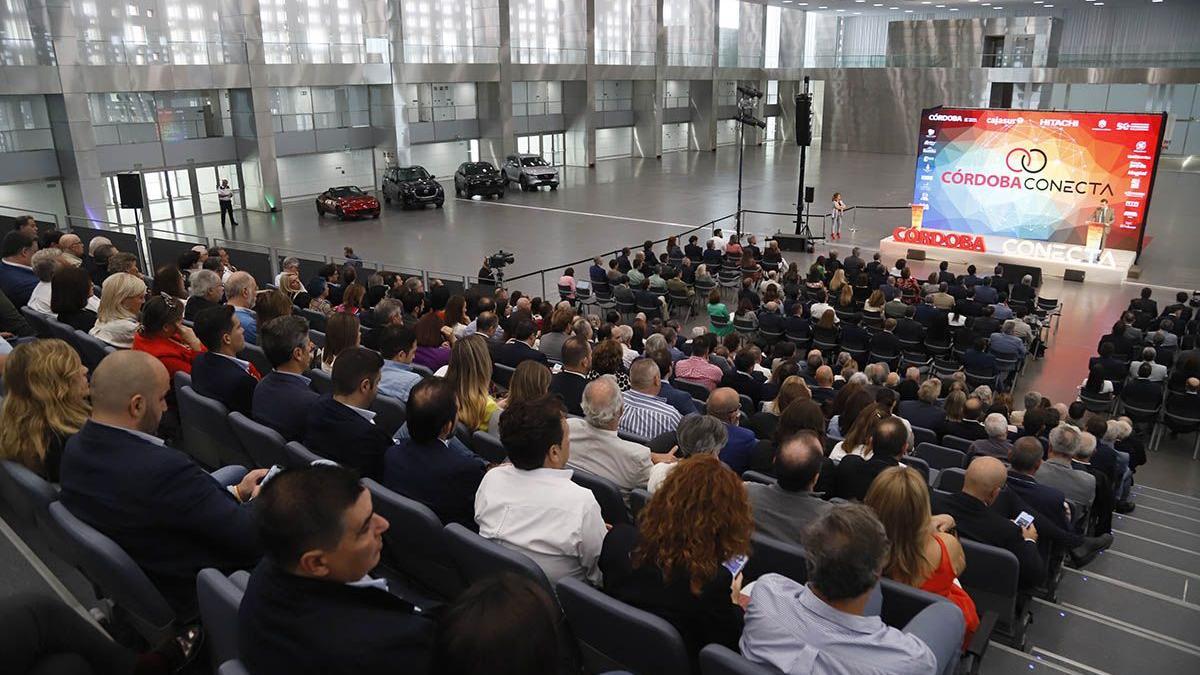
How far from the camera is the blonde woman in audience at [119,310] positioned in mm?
5820

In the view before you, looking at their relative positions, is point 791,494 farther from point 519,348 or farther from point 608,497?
point 519,348

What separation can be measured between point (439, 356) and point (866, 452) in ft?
11.8

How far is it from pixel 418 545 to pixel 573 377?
254 cm

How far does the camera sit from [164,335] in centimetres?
548

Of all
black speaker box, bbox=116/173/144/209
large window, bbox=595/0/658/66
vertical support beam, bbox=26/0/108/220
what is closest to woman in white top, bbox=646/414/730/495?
black speaker box, bbox=116/173/144/209

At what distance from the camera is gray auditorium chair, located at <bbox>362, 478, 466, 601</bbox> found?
3.38 meters

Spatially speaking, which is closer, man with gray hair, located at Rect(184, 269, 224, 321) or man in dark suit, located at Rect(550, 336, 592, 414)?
man in dark suit, located at Rect(550, 336, 592, 414)

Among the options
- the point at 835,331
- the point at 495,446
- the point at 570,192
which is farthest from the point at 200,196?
the point at 495,446

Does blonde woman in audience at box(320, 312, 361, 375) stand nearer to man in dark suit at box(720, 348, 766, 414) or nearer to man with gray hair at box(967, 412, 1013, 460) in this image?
man in dark suit at box(720, 348, 766, 414)

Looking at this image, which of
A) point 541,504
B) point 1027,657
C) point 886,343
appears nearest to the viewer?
point 541,504

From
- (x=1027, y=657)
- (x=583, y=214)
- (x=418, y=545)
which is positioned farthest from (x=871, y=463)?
(x=583, y=214)

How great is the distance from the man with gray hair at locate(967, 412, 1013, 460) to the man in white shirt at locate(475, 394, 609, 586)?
14.7ft

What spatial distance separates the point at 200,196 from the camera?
2605 cm

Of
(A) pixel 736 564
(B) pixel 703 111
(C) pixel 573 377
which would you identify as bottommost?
(C) pixel 573 377
